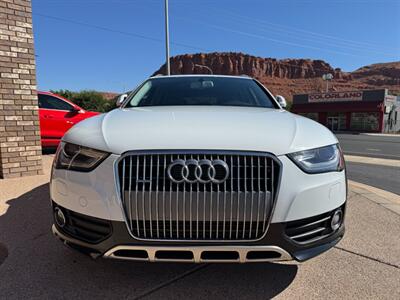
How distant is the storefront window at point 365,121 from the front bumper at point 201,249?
139 feet

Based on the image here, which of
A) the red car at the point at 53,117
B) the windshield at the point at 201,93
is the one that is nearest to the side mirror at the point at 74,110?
the red car at the point at 53,117

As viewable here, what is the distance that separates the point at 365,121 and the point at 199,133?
43359 millimetres

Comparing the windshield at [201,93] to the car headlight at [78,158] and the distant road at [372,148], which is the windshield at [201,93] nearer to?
the car headlight at [78,158]

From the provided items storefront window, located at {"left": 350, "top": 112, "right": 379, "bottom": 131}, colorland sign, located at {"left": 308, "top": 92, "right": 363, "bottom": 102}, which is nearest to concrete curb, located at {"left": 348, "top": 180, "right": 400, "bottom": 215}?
storefront window, located at {"left": 350, "top": 112, "right": 379, "bottom": 131}

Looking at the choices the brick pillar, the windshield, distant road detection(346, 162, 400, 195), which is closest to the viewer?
the windshield

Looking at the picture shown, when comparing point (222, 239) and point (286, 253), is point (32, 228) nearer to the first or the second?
point (222, 239)

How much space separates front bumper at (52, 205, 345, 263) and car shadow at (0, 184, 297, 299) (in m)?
0.41

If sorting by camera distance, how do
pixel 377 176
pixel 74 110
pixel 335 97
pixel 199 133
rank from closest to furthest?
1. pixel 199 133
2. pixel 377 176
3. pixel 74 110
4. pixel 335 97

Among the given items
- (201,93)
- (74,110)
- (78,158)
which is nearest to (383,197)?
(201,93)

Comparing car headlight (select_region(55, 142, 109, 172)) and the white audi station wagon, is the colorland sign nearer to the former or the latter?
the white audi station wagon

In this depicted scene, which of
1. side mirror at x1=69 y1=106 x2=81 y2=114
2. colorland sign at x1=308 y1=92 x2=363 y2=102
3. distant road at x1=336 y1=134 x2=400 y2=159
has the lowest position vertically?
distant road at x1=336 y1=134 x2=400 y2=159

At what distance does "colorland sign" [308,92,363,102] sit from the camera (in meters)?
40.8

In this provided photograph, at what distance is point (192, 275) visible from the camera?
2424 millimetres

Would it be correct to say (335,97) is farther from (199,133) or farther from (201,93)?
(199,133)
